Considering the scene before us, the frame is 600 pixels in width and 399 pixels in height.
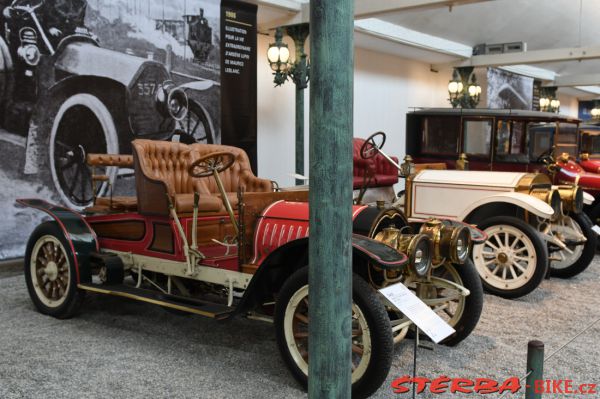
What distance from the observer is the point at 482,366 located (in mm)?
3324

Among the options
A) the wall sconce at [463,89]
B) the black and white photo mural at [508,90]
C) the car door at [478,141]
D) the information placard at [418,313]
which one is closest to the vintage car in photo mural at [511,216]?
the car door at [478,141]

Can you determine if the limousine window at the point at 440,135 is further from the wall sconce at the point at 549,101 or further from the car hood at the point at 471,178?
the wall sconce at the point at 549,101

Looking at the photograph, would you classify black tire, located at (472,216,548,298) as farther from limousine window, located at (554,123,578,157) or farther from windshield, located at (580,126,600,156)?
windshield, located at (580,126,600,156)

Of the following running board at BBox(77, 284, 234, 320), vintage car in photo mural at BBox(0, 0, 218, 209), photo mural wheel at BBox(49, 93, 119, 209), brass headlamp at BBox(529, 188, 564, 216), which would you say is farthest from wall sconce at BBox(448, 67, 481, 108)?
running board at BBox(77, 284, 234, 320)

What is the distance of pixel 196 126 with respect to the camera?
7.55 m

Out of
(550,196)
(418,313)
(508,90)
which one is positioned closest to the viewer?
(418,313)

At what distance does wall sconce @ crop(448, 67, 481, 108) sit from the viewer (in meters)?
13.2

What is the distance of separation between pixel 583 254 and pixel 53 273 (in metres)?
4.48

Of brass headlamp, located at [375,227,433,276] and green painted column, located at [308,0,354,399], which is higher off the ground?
green painted column, located at [308,0,354,399]

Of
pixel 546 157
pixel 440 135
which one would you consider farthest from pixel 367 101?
pixel 546 157

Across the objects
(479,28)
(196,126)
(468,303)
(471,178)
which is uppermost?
(479,28)

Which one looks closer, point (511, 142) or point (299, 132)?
point (511, 142)

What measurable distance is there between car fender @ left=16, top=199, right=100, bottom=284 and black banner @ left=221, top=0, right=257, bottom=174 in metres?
3.71

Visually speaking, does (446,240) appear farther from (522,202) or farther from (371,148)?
(522,202)
